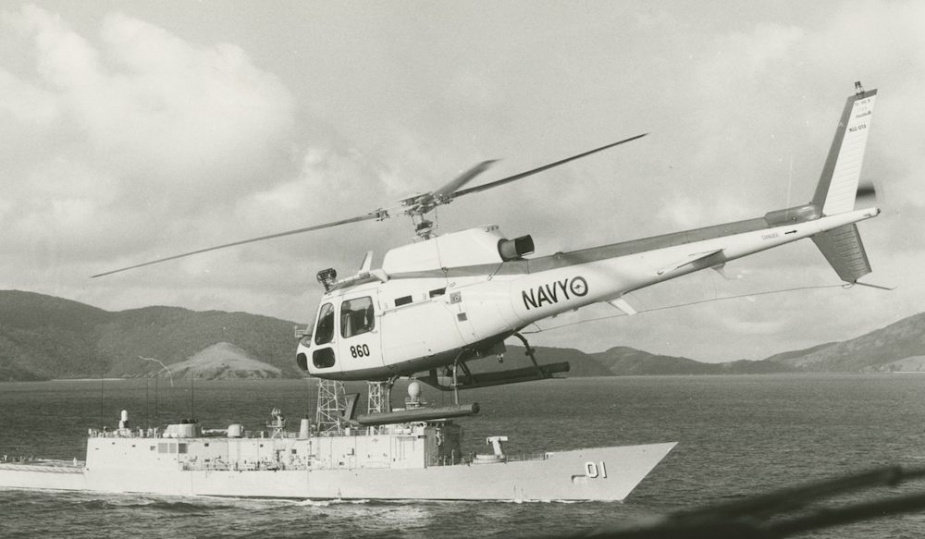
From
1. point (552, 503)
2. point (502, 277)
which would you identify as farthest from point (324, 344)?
point (552, 503)

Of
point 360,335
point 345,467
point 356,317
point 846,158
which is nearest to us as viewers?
point 846,158

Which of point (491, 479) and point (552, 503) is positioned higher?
point (491, 479)

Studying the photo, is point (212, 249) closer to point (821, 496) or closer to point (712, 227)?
point (712, 227)

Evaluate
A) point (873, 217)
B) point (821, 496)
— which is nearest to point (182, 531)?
point (873, 217)

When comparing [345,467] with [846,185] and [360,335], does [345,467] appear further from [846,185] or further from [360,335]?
[846,185]

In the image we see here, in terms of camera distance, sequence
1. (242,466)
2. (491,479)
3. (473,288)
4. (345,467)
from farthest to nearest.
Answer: (242,466) → (345,467) → (491,479) → (473,288)

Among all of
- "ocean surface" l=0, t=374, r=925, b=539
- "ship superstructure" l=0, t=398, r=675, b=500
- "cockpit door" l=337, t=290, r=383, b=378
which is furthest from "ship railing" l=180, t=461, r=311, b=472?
"cockpit door" l=337, t=290, r=383, b=378

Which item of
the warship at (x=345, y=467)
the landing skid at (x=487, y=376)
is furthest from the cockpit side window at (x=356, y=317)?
the warship at (x=345, y=467)

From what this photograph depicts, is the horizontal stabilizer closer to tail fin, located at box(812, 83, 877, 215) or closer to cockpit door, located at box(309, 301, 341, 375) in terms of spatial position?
tail fin, located at box(812, 83, 877, 215)
